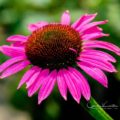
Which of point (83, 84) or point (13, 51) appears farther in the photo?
point (13, 51)

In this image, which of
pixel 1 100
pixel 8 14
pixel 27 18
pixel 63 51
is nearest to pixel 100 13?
pixel 27 18

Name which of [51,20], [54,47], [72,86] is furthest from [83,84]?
[51,20]

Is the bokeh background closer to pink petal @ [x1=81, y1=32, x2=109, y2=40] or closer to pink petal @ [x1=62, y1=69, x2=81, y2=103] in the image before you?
pink petal @ [x1=81, y1=32, x2=109, y2=40]

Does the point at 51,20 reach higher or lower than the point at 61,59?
lower

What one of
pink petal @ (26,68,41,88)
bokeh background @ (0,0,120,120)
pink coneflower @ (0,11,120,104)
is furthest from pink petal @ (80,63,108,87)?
bokeh background @ (0,0,120,120)

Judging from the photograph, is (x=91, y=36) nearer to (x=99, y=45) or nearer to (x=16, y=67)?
(x=99, y=45)

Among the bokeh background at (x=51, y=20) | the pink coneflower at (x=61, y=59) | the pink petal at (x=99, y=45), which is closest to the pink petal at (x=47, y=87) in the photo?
the pink coneflower at (x=61, y=59)

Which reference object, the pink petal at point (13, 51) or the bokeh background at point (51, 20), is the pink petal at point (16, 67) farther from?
the bokeh background at point (51, 20)
